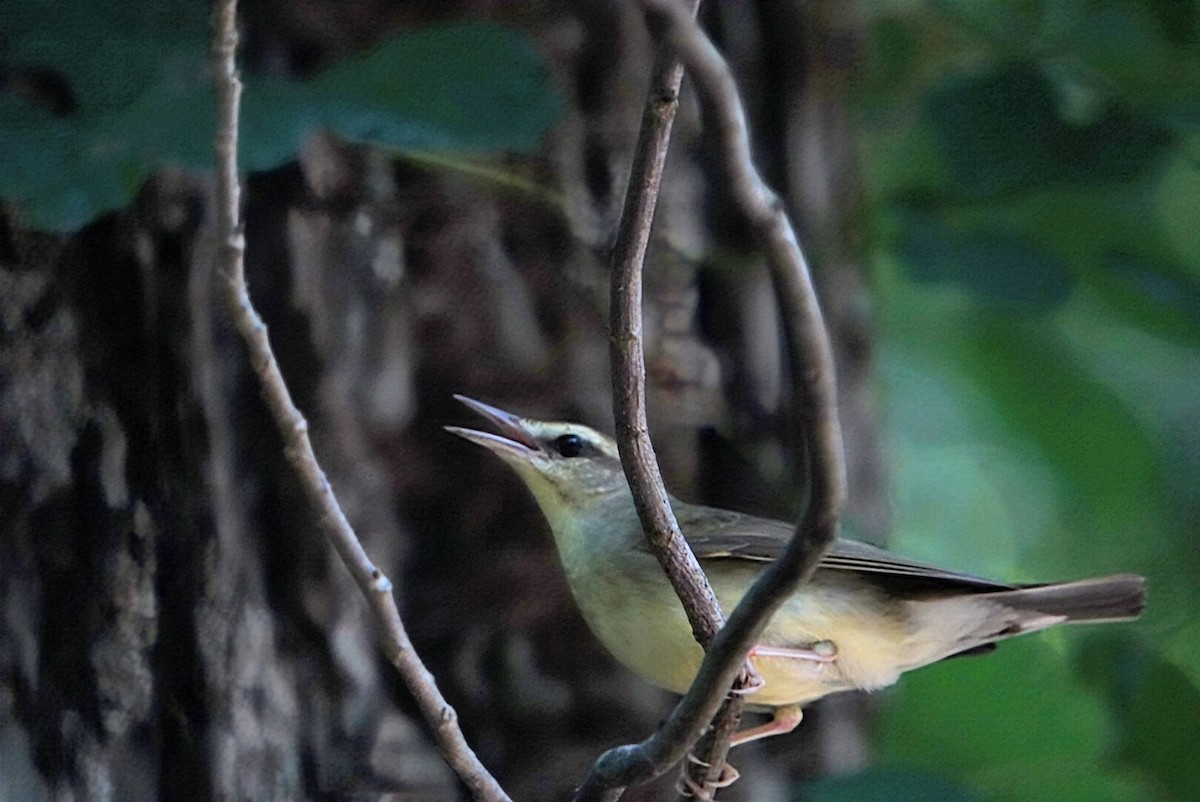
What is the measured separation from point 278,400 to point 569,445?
5.57ft

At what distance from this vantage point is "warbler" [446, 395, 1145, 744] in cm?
285

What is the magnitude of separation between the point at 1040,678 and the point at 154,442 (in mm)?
2200

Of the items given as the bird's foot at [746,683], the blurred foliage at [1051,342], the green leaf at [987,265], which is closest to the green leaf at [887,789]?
the blurred foliage at [1051,342]

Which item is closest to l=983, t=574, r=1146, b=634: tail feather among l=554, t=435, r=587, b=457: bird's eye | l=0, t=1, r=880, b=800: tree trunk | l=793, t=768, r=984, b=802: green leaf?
l=793, t=768, r=984, b=802: green leaf

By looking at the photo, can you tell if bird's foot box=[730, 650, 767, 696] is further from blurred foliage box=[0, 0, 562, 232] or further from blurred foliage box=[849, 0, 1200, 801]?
blurred foliage box=[0, 0, 562, 232]

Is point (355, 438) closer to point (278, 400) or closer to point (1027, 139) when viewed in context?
point (278, 400)

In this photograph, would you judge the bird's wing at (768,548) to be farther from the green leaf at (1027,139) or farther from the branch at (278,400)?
the green leaf at (1027,139)

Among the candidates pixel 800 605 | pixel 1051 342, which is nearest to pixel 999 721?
pixel 800 605

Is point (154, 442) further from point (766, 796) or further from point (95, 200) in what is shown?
point (766, 796)

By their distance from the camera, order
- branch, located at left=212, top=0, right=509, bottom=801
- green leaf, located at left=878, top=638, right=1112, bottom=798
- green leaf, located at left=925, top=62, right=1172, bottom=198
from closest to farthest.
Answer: branch, located at left=212, top=0, right=509, bottom=801 → green leaf, located at left=878, top=638, right=1112, bottom=798 → green leaf, located at left=925, top=62, right=1172, bottom=198

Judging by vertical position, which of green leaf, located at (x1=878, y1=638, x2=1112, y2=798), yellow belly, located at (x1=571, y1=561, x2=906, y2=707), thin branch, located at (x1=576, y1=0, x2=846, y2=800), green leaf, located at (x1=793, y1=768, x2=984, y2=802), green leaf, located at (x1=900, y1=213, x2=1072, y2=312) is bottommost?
green leaf, located at (x1=878, y1=638, x2=1112, y2=798)

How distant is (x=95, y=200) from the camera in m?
2.62

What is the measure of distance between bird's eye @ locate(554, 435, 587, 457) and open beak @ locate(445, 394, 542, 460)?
49 millimetres

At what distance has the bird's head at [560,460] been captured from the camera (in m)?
3.31
